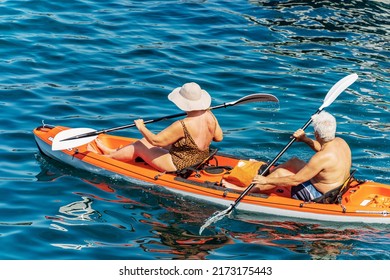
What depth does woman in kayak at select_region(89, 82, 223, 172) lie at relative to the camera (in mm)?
10750

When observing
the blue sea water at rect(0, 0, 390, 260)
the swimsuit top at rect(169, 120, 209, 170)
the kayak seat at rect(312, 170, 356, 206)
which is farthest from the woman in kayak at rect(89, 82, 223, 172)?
the kayak seat at rect(312, 170, 356, 206)

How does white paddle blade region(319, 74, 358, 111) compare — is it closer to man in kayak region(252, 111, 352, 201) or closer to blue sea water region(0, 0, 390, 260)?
man in kayak region(252, 111, 352, 201)

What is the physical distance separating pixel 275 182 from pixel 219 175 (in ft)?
3.04

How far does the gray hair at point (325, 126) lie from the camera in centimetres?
999

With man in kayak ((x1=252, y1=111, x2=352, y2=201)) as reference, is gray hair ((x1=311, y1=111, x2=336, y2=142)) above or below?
above

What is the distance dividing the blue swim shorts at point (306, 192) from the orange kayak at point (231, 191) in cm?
11

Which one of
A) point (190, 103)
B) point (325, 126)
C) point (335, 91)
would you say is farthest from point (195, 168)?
point (335, 91)

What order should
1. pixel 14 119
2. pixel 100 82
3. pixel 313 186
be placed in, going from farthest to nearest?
pixel 100 82, pixel 14 119, pixel 313 186

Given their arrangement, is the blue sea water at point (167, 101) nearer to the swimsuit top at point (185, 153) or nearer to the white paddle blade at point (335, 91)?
the swimsuit top at point (185, 153)

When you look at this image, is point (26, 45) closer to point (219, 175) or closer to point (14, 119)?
point (14, 119)

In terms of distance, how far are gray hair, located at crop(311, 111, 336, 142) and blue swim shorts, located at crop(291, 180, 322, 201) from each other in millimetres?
663

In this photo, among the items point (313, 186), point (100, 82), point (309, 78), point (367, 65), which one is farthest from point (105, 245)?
point (367, 65)

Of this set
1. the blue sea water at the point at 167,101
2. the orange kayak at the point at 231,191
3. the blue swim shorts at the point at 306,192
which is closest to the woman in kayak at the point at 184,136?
the orange kayak at the point at 231,191

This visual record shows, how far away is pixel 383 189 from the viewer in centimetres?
1078
